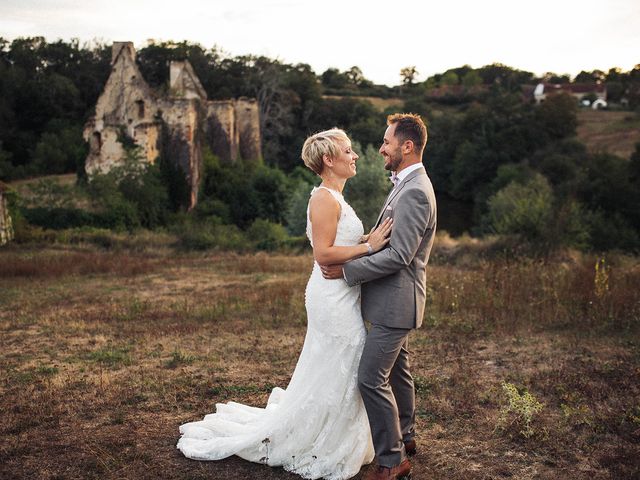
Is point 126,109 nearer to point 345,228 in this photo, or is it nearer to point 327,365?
point 345,228

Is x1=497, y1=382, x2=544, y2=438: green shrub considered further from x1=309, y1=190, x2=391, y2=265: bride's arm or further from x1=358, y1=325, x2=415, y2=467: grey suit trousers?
x1=309, y1=190, x2=391, y2=265: bride's arm

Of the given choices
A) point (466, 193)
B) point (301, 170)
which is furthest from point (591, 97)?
point (301, 170)

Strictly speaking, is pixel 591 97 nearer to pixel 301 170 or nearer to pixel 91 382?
pixel 301 170

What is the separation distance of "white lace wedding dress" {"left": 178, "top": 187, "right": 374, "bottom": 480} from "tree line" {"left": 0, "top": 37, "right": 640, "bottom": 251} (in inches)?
797

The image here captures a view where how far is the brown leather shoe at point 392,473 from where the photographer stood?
15.8 feet

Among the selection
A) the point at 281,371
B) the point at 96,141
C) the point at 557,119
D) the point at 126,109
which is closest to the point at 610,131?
the point at 557,119

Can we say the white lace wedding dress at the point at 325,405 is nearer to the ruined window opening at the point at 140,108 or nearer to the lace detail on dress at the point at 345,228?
the lace detail on dress at the point at 345,228

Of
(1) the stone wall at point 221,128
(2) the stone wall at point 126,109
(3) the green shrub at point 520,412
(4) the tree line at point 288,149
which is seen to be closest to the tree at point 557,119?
(4) the tree line at point 288,149

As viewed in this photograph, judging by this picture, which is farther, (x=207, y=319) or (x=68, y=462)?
(x=207, y=319)

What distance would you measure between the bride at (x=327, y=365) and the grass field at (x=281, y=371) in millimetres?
238

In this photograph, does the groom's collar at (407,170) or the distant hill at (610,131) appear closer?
the groom's collar at (407,170)

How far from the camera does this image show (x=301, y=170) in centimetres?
5384

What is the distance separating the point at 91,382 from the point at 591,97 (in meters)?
92.7

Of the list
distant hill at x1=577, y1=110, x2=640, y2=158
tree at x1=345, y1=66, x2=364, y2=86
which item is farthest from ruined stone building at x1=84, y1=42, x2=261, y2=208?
tree at x1=345, y1=66, x2=364, y2=86
